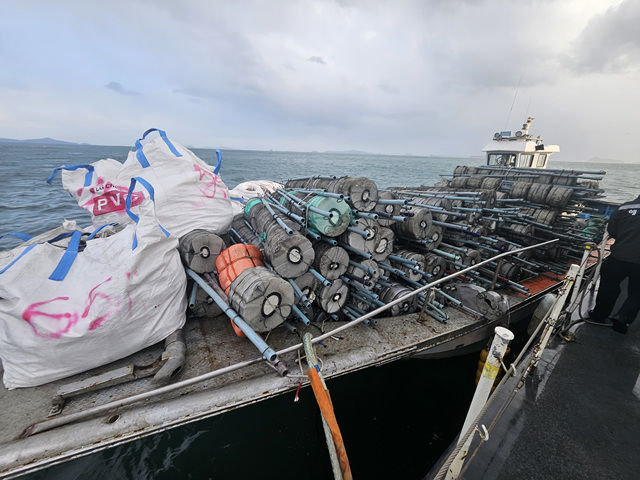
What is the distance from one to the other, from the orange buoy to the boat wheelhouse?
46.7 ft

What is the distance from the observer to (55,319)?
2.67m

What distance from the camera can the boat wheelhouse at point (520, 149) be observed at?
13.1 meters

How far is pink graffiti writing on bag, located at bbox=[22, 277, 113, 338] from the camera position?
8.50 feet

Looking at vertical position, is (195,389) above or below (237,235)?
below

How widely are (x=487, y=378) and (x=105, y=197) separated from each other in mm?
6413

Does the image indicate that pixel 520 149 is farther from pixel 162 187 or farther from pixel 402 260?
pixel 162 187

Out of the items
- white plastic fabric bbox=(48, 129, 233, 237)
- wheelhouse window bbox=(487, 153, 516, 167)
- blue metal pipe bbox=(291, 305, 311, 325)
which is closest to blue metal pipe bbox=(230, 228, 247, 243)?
white plastic fabric bbox=(48, 129, 233, 237)

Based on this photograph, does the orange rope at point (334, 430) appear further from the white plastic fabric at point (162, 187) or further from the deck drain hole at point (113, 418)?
the white plastic fabric at point (162, 187)

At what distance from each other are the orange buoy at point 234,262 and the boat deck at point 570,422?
3310 millimetres

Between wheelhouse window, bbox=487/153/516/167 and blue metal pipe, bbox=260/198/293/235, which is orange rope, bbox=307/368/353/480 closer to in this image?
blue metal pipe, bbox=260/198/293/235

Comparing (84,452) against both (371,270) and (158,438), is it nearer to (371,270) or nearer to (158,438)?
(158,438)

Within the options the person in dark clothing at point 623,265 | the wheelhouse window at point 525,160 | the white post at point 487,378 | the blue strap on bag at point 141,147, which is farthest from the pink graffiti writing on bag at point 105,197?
the wheelhouse window at point 525,160

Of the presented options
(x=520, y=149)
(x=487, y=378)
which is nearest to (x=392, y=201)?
(x=487, y=378)

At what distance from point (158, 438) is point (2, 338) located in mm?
2635
